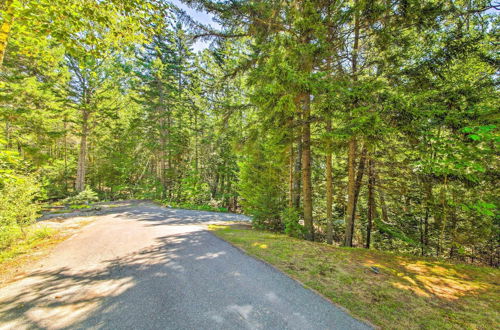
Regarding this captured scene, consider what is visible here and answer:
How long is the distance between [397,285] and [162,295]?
12.4ft

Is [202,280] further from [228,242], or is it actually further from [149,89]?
[149,89]

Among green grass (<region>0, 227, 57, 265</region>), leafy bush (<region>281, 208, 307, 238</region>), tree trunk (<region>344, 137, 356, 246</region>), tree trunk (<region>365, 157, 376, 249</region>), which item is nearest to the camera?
green grass (<region>0, 227, 57, 265</region>)

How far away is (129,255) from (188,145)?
47.4 feet

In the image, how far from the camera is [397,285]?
127 inches

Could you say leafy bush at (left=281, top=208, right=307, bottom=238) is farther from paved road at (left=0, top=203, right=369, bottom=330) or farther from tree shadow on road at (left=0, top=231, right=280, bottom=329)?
tree shadow on road at (left=0, top=231, right=280, bottom=329)

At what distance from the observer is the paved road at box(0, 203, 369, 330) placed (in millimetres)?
2375

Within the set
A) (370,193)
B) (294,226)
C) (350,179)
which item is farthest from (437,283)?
(370,193)

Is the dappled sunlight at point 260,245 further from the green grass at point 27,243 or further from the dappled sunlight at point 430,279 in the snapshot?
the green grass at point 27,243

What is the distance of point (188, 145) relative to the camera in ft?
59.6

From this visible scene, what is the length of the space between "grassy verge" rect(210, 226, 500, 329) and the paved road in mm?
367

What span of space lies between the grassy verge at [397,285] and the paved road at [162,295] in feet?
1.20

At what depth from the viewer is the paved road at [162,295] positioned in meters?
2.38

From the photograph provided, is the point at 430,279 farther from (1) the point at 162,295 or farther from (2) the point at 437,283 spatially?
(1) the point at 162,295

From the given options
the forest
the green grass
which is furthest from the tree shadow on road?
the forest
